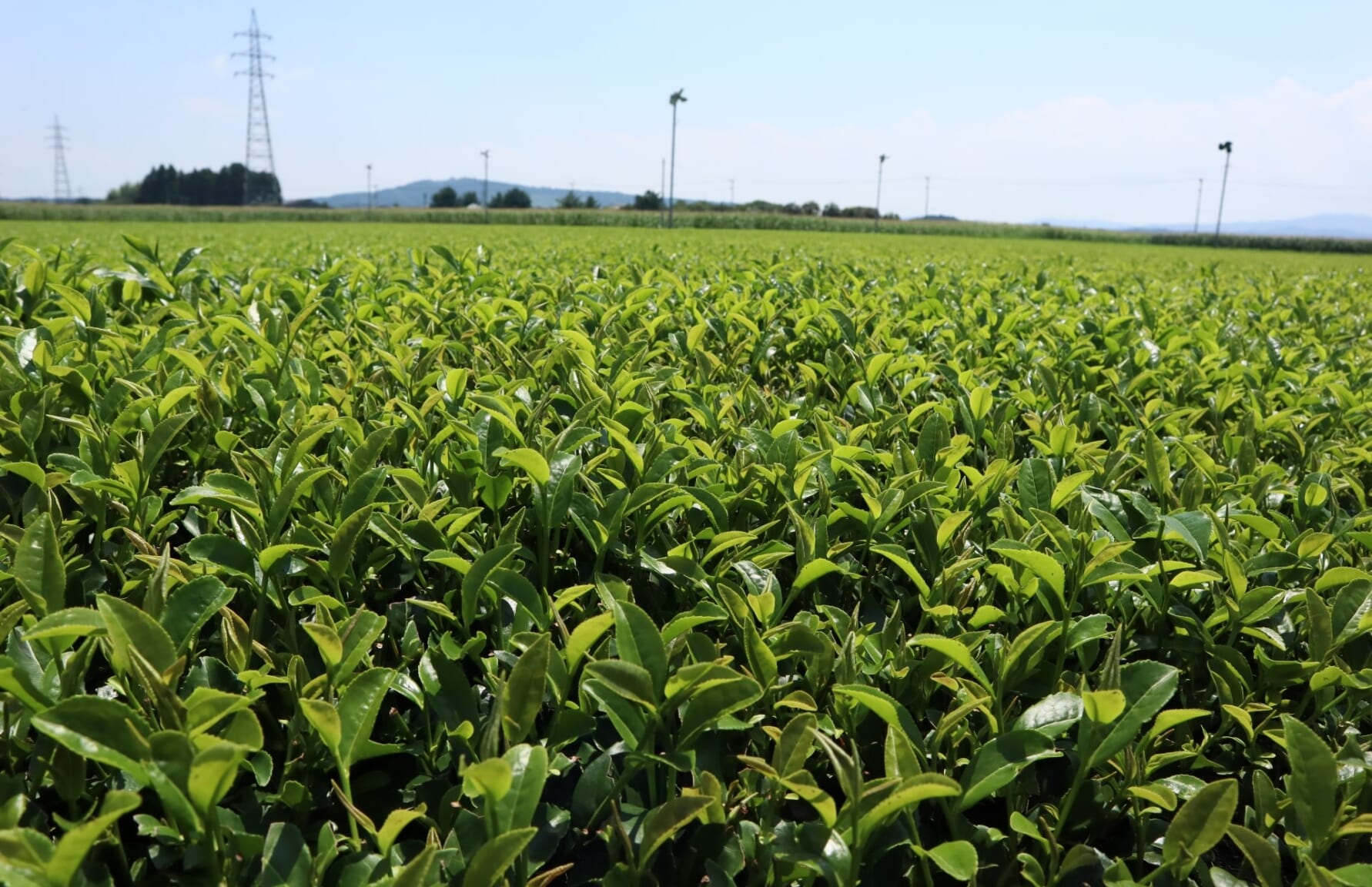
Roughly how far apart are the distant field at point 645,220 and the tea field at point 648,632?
51.9m

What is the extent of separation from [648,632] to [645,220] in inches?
2266

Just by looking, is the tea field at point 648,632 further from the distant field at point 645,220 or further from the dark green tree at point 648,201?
the dark green tree at point 648,201

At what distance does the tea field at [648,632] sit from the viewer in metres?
1.04

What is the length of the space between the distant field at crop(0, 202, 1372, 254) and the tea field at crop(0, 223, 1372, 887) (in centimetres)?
5192

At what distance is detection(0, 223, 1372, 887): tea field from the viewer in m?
1.04

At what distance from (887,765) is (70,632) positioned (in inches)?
40.6

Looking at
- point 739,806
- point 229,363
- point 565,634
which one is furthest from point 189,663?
point 229,363

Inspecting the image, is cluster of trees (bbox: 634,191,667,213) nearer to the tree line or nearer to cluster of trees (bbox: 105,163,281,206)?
the tree line

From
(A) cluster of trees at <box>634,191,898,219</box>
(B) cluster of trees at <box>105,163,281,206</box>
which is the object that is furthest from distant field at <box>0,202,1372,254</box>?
(B) cluster of trees at <box>105,163,281,206</box>

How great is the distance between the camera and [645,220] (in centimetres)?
5659

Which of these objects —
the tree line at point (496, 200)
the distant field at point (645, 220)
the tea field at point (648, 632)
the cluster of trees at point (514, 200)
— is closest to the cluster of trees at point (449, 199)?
the tree line at point (496, 200)

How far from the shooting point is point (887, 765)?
3.59 ft

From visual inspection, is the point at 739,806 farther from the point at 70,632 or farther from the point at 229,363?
the point at 229,363

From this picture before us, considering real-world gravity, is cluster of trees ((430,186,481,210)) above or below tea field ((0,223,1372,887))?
above
